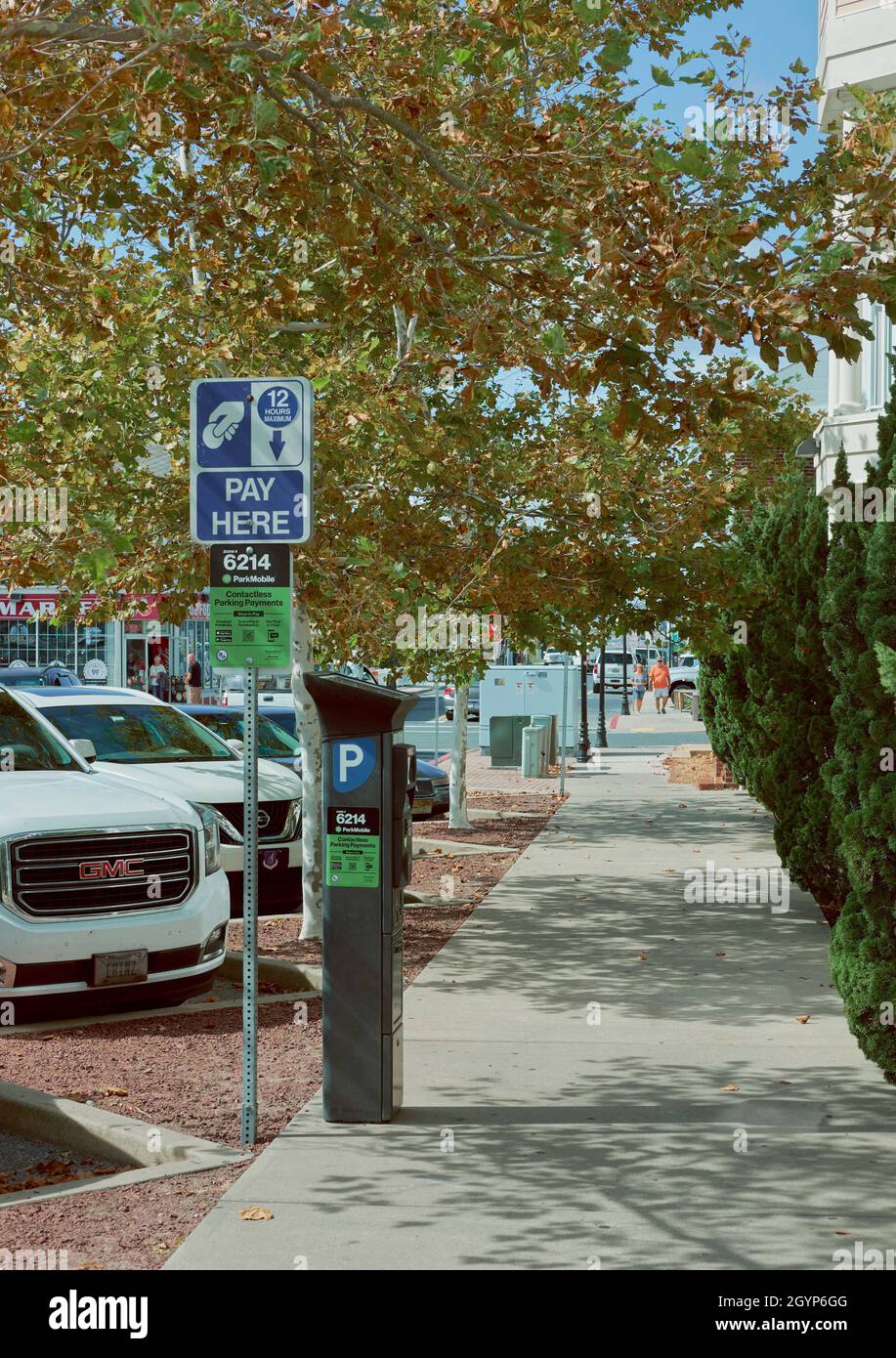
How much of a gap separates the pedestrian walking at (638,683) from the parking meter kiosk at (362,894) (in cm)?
4654

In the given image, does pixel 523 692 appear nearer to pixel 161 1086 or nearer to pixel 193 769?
pixel 193 769

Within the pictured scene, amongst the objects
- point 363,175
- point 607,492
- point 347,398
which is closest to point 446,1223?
point 363,175

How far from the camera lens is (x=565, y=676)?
78.3 ft

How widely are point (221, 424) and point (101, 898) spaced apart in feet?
9.68

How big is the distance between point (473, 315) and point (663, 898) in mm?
6746

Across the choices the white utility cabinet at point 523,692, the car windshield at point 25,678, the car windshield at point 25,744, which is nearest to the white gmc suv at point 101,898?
the car windshield at point 25,744

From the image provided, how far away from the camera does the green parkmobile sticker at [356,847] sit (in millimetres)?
6477

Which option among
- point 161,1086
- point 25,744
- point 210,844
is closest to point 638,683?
point 25,744

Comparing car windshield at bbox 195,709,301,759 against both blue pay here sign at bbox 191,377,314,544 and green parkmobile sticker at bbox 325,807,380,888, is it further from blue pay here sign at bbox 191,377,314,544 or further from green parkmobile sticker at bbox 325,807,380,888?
blue pay here sign at bbox 191,377,314,544

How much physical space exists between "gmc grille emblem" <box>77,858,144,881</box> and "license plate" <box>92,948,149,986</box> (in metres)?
0.38

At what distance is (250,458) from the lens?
238 inches

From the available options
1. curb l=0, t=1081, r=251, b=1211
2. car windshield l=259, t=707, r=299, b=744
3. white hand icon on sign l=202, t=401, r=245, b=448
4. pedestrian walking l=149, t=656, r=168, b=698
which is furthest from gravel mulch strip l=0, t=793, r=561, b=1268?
pedestrian walking l=149, t=656, r=168, b=698

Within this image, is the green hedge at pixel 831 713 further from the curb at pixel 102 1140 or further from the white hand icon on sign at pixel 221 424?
the curb at pixel 102 1140

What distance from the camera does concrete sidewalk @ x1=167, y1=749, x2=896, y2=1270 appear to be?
494 centimetres
